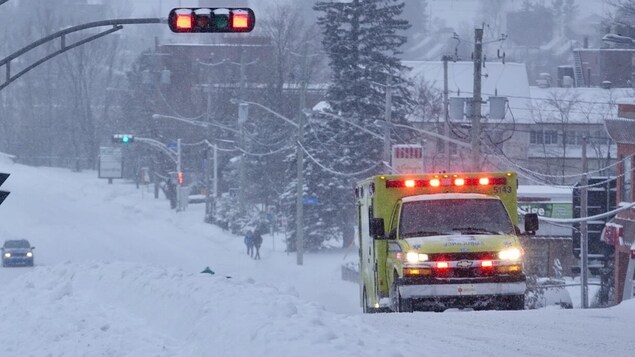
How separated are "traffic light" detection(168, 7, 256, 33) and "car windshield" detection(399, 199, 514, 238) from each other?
3.58 meters

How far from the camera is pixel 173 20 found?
61.2 ft

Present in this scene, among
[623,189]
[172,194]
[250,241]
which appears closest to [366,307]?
[623,189]

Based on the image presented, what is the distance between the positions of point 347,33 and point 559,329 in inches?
2059

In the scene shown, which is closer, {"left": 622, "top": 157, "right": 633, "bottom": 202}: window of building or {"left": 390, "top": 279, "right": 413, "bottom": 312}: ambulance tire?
{"left": 390, "top": 279, "right": 413, "bottom": 312}: ambulance tire

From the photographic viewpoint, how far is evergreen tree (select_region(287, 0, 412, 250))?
63.9m

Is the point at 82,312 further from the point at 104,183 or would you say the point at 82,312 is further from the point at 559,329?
the point at 104,183

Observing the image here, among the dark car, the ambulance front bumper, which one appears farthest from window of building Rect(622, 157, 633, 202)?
the dark car

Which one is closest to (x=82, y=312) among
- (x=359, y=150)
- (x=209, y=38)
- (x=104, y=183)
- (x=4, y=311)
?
(x=4, y=311)

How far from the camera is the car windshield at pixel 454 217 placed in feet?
60.2

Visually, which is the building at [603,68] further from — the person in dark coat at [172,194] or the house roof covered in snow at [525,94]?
the person in dark coat at [172,194]

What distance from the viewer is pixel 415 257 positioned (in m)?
17.8

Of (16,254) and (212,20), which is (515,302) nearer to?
(212,20)

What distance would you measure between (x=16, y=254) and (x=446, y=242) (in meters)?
42.9

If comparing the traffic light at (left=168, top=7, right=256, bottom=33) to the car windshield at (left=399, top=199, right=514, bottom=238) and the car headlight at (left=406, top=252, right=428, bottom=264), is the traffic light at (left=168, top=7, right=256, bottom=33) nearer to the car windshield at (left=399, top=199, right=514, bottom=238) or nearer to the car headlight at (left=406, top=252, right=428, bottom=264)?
the car windshield at (left=399, top=199, right=514, bottom=238)
